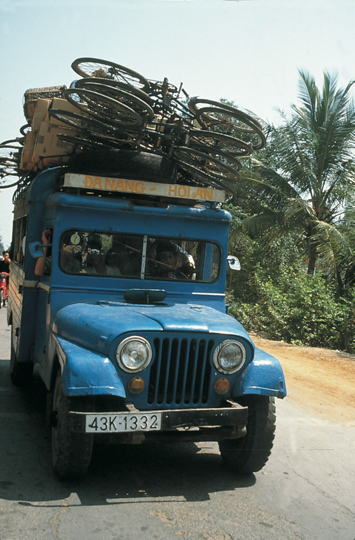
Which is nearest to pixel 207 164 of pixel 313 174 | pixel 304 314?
pixel 304 314

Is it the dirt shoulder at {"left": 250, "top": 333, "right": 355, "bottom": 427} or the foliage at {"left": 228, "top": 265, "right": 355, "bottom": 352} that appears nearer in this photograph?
the dirt shoulder at {"left": 250, "top": 333, "right": 355, "bottom": 427}

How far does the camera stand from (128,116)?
5473mm

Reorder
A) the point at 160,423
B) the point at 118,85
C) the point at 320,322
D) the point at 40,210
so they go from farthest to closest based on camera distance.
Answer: the point at 320,322 < the point at 40,210 < the point at 118,85 < the point at 160,423

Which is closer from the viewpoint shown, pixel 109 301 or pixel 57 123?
pixel 109 301

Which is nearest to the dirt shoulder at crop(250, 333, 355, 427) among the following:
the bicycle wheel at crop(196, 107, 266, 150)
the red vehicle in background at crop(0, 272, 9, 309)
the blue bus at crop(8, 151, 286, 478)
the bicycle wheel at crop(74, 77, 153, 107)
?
the blue bus at crop(8, 151, 286, 478)

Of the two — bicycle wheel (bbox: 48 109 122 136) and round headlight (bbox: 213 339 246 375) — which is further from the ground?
bicycle wheel (bbox: 48 109 122 136)

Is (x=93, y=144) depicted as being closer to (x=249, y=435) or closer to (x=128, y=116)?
(x=128, y=116)

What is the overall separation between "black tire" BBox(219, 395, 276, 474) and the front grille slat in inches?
16.1

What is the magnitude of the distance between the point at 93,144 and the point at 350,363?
7.71m

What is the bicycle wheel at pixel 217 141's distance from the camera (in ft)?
18.7

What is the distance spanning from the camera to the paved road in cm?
371

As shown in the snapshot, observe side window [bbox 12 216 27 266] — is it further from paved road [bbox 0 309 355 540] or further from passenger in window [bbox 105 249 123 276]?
paved road [bbox 0 309 355 540]

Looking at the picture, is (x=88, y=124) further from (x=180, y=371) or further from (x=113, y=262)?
(x=180, y=371)

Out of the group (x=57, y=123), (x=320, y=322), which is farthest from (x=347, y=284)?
(x=57, y=123)
